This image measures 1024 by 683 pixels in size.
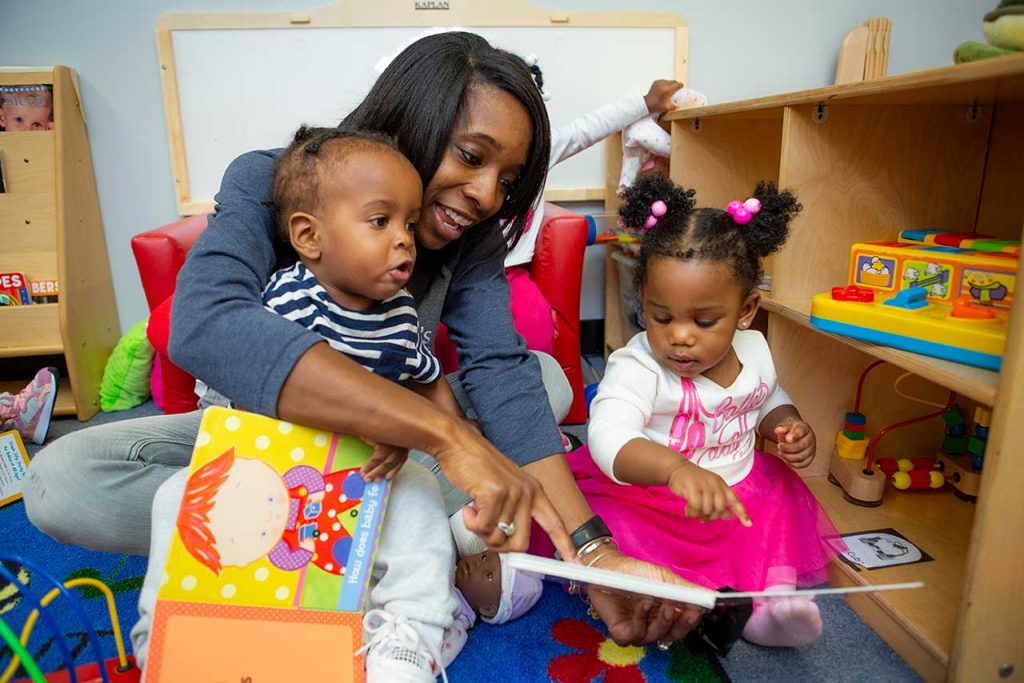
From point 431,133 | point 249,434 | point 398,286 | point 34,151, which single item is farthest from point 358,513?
point 34,151

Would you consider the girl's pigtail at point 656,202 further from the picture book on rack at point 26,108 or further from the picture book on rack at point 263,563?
the picture book on rack at point 26,108

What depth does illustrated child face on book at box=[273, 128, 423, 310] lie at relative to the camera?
789 millimetres

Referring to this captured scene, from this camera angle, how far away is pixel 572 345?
1682mm

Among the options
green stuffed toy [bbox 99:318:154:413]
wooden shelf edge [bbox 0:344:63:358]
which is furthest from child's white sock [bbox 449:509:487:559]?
wooden shelf edge [bbox 0:344:63:358]

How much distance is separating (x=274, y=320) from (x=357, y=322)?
144 millimetres

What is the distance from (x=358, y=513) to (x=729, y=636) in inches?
17.8

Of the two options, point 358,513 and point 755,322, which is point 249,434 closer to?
point 358,513

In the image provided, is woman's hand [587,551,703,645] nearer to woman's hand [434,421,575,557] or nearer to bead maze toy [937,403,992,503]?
woman's hand [434,421,575,557]

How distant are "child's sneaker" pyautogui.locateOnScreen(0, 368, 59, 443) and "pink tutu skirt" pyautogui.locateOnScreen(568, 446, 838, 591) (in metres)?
1.52

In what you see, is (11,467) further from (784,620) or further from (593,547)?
(784,620)

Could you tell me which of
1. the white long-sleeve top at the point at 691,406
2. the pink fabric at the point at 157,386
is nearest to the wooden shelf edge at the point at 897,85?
the white long-sleeve top at the point at 691,406

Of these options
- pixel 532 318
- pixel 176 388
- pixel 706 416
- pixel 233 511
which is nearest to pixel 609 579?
pixel 233 511

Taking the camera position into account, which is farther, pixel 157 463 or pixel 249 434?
pixel 157 463

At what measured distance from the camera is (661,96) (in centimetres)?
180
